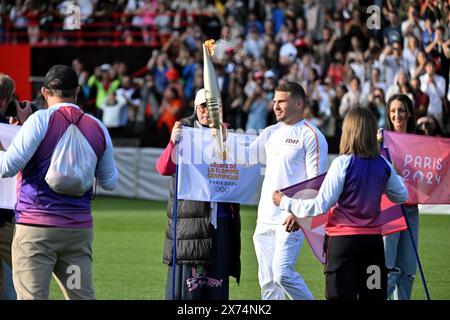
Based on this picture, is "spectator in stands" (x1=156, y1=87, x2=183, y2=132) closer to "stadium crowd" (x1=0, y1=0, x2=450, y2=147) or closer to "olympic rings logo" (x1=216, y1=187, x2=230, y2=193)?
"stadium crowd" (x1=0, y1=0, x2=450, y2=147)

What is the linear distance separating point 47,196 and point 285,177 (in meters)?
2.41

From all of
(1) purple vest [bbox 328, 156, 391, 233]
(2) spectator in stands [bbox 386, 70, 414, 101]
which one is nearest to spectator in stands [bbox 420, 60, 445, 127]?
(2) spectator in stands [bbox 386, 70, 414, 101]

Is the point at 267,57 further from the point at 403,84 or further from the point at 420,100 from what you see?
the point at 420,100

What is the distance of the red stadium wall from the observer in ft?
103

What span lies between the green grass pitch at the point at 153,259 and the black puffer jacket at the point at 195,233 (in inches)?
88.2

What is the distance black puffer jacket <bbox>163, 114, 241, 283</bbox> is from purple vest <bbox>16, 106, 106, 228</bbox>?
1609mm

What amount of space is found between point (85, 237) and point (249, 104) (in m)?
16.1

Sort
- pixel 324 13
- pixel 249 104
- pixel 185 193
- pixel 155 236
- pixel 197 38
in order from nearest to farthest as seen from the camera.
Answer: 1. pixel 185 193
2. pixel 155 236
3. pixel 249 104
4. pixel 324 13
5. pixel 197 38

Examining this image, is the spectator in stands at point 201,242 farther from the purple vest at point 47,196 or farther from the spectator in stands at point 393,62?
the spectator in stands at point 393,62

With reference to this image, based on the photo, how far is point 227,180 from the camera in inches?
360

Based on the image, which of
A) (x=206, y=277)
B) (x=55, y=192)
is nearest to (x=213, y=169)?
(x=206, y=277)

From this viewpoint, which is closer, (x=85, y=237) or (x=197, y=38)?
(x=85, y=237)
